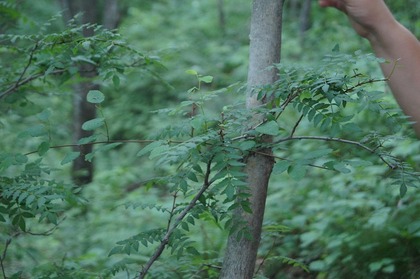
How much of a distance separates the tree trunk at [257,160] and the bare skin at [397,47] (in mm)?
371

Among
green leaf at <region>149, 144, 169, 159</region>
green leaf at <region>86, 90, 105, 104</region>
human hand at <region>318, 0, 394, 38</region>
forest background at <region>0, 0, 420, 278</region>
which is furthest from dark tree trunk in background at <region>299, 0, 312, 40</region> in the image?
green leaf at <region>149, 144, 169, 159</region>

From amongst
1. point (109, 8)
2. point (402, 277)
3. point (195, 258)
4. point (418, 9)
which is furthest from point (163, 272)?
point (109, 8)

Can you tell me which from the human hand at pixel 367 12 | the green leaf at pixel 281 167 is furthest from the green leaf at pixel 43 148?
the human hand at pixel 367 12

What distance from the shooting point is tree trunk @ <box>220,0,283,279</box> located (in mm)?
1872

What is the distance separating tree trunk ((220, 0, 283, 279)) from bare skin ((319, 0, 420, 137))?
0.37 meters

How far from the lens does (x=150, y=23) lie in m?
13.3

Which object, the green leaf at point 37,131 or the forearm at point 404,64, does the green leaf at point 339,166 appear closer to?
the forearm at point 404,64

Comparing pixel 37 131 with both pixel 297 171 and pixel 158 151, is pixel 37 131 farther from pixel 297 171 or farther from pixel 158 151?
pixel 297 171

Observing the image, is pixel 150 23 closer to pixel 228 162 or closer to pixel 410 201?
pixel 410 201

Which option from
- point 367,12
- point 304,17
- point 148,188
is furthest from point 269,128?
point 304,17

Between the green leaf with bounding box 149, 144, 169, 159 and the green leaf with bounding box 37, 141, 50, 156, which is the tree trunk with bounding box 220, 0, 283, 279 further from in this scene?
the green leaf with bounding box 37, 141, 50, 156

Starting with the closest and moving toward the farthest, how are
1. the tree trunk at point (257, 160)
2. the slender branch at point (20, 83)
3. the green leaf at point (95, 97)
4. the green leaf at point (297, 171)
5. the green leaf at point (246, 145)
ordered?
the green leaf at point (297, 171) → the green leaf at point (246, 145) → the green leaf at point (95, 97) → the tree trunk at point (257, 160) → the slender branch at point (20, 83)

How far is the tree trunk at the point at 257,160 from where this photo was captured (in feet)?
6.14

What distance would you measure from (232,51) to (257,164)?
10.6 metres
